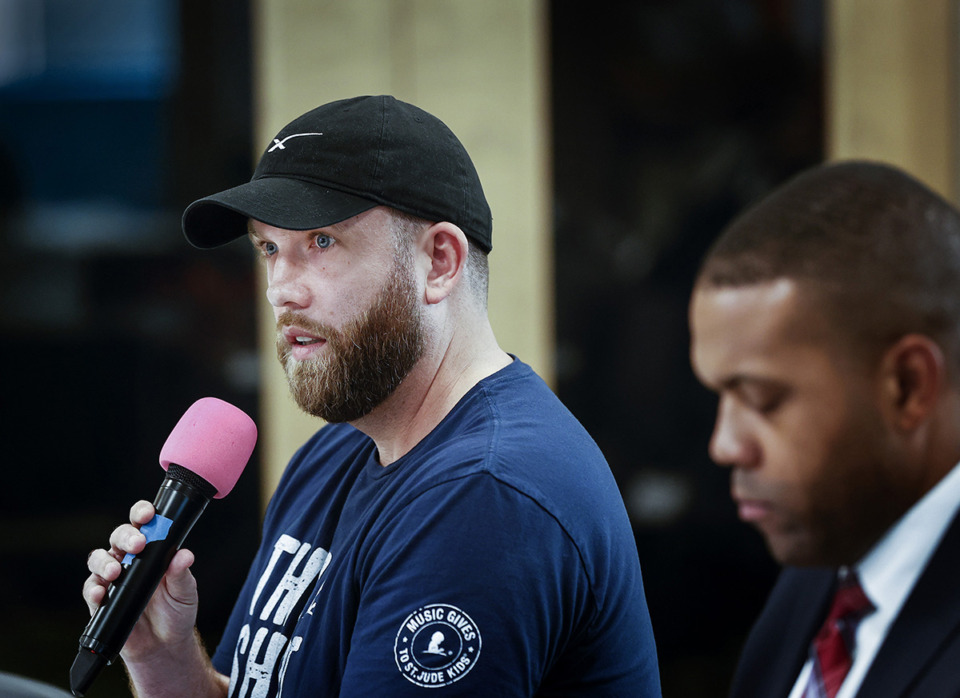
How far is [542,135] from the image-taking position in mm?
3686

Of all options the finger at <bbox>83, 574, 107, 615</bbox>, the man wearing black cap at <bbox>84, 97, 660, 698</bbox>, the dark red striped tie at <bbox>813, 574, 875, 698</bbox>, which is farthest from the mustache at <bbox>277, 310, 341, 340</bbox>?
the dark red striped tie at <bbox>813, 574, 875, 698</bbox>

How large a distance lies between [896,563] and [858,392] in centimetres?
17

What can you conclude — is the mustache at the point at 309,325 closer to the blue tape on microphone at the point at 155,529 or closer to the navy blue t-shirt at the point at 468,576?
the navy blue t-shirt at the point at 468,576

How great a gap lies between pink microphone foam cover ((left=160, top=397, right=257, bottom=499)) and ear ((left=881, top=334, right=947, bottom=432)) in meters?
0.94

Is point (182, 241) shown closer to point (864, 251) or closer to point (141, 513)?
point (141, 513)

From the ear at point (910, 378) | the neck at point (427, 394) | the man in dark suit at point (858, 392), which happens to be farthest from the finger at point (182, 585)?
the ear at point (910, 378)

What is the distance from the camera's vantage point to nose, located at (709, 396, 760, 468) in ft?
2.73

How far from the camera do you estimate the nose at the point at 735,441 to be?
833 mm

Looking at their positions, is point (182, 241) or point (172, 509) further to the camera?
point (182, 241)

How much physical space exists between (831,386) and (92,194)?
351cm

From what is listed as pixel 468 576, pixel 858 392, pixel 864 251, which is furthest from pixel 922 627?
pixel 468 576

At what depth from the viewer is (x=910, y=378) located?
786 mm

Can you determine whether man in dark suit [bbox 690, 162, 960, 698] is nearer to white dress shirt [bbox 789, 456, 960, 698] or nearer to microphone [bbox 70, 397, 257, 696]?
white dress shirt [bbox 789, 456, 960, 698]

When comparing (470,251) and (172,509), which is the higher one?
(470,251)
